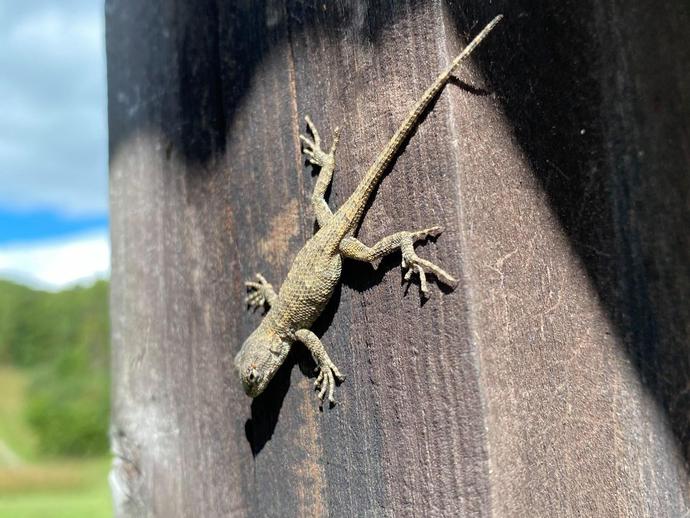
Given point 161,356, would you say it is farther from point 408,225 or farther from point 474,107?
point 474,107

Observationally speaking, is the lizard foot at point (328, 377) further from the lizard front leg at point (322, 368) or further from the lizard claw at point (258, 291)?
the lizard claw at point (258, 291)

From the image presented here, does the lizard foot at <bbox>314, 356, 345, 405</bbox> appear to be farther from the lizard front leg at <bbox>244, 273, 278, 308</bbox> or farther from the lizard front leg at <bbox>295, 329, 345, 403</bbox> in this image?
the lizard front leg at <bbox>244, 273, 278, 308</bbox>

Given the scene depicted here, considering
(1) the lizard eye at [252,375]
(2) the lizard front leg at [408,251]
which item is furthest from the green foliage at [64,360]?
(2) the lizard front leg at [408,251]

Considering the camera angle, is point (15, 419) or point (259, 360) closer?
point (259, 360)

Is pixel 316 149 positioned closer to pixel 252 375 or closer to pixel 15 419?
pixel 252 375

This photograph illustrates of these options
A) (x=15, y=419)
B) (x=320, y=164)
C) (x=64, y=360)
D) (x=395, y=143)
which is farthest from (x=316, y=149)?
(x=15, y=419)

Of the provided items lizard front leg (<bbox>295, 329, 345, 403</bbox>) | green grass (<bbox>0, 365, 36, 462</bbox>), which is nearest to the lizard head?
lizard front leg (<bbox>295, 329, 345, 403</bbox>)
